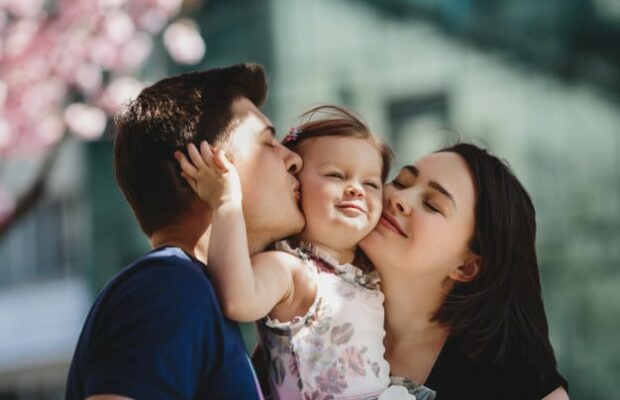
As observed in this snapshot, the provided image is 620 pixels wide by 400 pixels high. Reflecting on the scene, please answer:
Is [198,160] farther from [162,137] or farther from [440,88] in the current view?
[440,88]

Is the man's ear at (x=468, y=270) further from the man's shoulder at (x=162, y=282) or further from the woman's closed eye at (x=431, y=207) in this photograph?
the man's shoulder at (x=162, y=282)

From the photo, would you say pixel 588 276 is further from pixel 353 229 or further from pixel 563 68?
pixel 353 229

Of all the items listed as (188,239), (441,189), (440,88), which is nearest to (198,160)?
(188,239)

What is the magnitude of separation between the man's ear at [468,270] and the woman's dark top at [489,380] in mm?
202

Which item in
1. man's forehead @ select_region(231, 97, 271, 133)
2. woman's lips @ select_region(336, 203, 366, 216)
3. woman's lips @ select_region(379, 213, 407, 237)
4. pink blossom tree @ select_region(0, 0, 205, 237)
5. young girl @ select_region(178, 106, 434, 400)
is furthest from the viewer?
pink blossom tree @ select_region(0, 0, 205, 237)

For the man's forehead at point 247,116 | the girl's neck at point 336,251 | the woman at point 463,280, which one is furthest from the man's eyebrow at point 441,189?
the man's forehead at point 247,116

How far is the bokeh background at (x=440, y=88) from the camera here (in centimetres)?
796

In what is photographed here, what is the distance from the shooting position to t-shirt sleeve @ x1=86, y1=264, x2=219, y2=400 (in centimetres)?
191

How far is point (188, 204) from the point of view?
225cm

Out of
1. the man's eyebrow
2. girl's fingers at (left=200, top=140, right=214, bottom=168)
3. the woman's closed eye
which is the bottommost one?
the woman's closed eye

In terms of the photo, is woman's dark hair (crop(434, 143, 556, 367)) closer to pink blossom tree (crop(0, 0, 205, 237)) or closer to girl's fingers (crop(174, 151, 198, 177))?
girl's fingers (crop(174, 151, 198, 177))

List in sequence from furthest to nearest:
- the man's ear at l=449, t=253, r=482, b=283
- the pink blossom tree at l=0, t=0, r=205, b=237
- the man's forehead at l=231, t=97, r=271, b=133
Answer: the pink blossom tree at l=0, t=0, r=205, b=237 → the man's ear at l=449, t=253, r=482, b=283 → the man's forehead at l=231, t=97, r=271, b=133

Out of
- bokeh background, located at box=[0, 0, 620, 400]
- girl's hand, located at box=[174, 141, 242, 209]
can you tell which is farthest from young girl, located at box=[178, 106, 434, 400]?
bokeh background, located at box=[0, 0, 620, 400]

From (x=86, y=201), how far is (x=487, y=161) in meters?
10.5
